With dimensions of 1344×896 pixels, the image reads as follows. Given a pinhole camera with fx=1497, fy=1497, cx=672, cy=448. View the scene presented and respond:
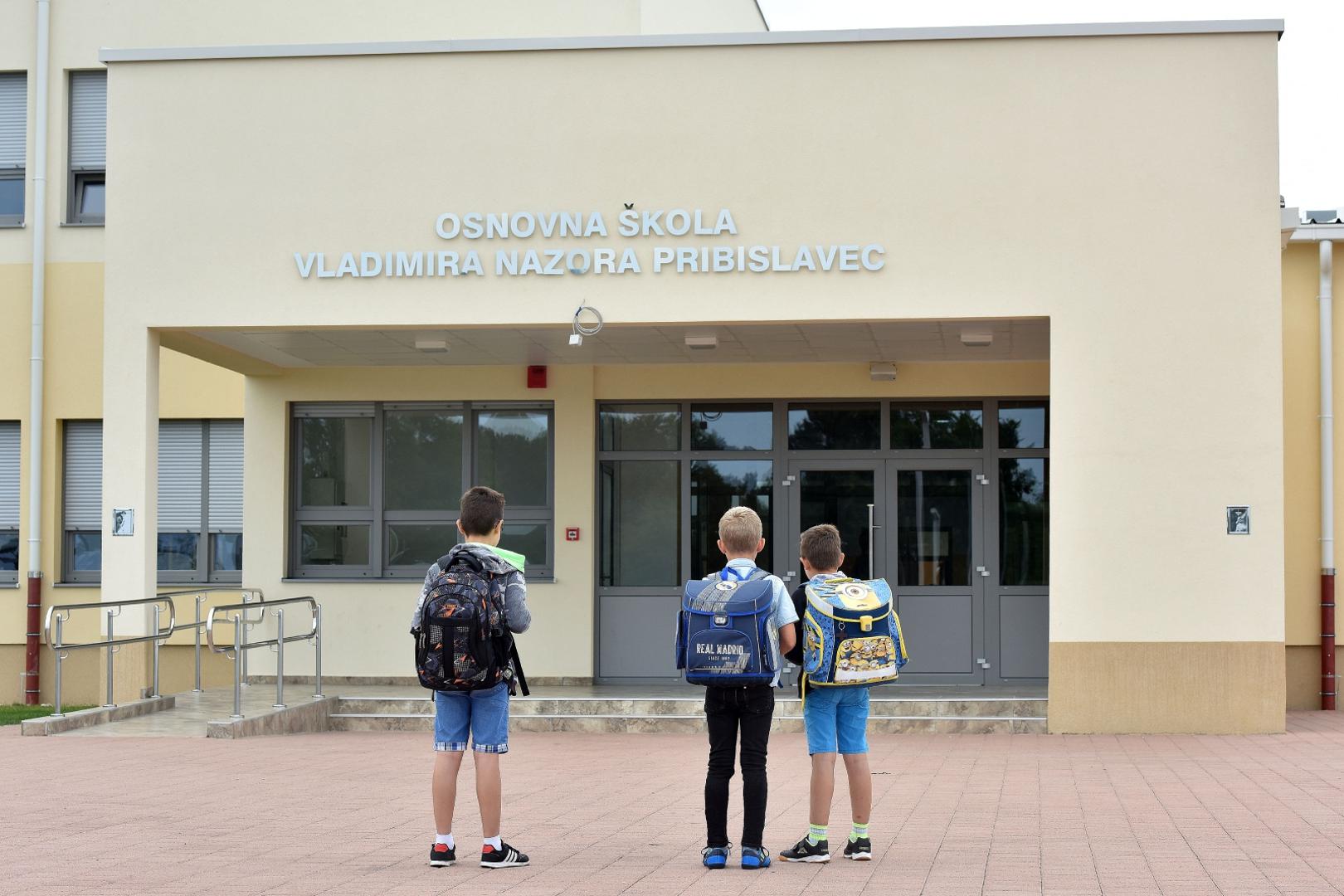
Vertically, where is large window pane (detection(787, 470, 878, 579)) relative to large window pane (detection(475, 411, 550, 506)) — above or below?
below

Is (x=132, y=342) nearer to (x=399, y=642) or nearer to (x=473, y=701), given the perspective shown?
(x=399, y=642)

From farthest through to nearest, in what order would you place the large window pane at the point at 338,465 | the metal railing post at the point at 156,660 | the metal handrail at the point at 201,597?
the large window pane at the point at 338,465, the metal handrail at the point at 201,597, the metal railing post at the point at 156,660

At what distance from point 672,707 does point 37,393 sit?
7.72 metres

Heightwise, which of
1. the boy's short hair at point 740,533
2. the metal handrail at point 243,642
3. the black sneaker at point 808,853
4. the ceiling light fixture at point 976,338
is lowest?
the black sneaker at point 808,853

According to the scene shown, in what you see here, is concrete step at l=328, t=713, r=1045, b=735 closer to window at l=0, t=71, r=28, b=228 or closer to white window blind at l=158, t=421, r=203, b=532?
white window blind at l=158, t=421, r=203, b=532

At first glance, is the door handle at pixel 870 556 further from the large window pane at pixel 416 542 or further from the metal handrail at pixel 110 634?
the metal handrail at pixel 110 634

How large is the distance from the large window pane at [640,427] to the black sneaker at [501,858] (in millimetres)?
7982

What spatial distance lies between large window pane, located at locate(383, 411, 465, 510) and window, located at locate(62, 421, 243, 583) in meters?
2.08

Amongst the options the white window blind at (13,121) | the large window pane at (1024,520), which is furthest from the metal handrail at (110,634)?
the large window pane at (1024,520)

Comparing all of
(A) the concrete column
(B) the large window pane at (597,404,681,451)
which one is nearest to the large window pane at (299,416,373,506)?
(B) the large window pane at (597,404,681,451)

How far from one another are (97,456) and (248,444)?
232cm

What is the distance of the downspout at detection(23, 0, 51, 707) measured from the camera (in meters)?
15.2

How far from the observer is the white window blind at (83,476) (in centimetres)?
1558

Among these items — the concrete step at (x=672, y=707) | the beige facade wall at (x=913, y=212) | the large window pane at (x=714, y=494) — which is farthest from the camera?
the large window pane at (x=714, y=494)
